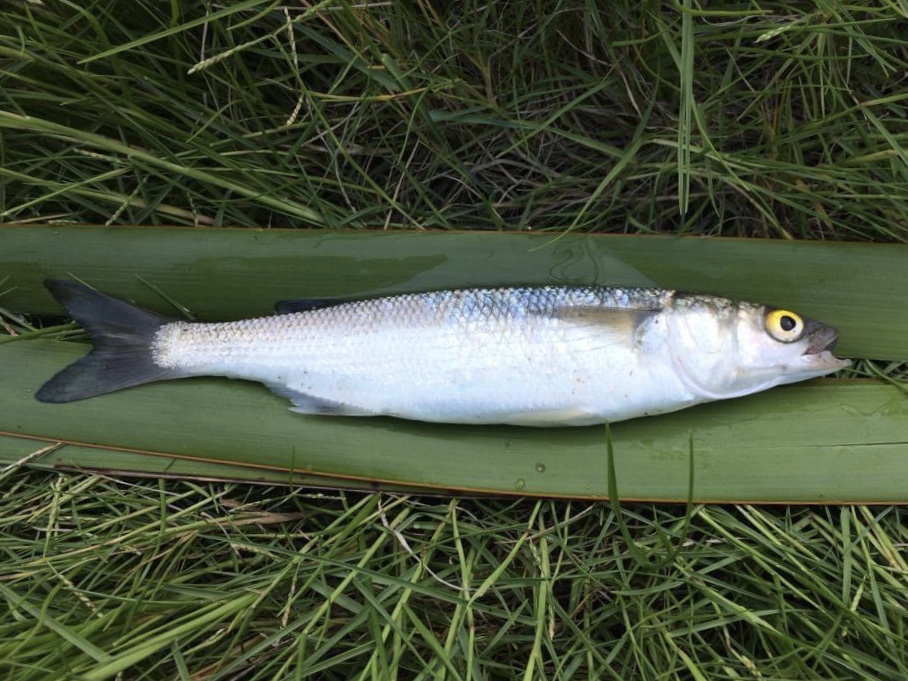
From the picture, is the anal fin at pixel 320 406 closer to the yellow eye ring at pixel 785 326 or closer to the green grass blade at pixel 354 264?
the green grass blade at pixel 354 264

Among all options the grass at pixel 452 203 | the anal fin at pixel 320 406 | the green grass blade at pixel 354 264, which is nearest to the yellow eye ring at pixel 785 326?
the green grass blade at pixel 354 264

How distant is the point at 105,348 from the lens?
214cm

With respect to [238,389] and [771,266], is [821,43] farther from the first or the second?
[238,389]

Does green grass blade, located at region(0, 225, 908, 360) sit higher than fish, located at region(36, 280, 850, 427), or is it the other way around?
green grass blade, located at region(0, 225, 908, 360)

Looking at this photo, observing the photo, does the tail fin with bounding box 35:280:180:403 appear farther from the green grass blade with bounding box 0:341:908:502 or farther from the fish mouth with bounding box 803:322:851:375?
the fish mouth with bounding box 803:322:851:375

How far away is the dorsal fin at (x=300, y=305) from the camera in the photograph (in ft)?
7.09

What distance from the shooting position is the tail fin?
2.11m

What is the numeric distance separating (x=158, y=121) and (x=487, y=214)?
1.23 metres

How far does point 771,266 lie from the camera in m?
2.13

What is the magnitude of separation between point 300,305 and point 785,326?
163 centimetres

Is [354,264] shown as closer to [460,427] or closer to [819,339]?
[460,427]

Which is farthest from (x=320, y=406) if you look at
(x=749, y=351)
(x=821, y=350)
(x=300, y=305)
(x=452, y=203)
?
(x=821, y=350)

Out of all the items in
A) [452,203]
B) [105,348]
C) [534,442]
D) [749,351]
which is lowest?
[534,442]

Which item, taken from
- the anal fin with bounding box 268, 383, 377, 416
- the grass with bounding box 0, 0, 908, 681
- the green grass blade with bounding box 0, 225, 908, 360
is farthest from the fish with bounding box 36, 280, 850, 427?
the grass with bounding box 0, 0, 908, 681
